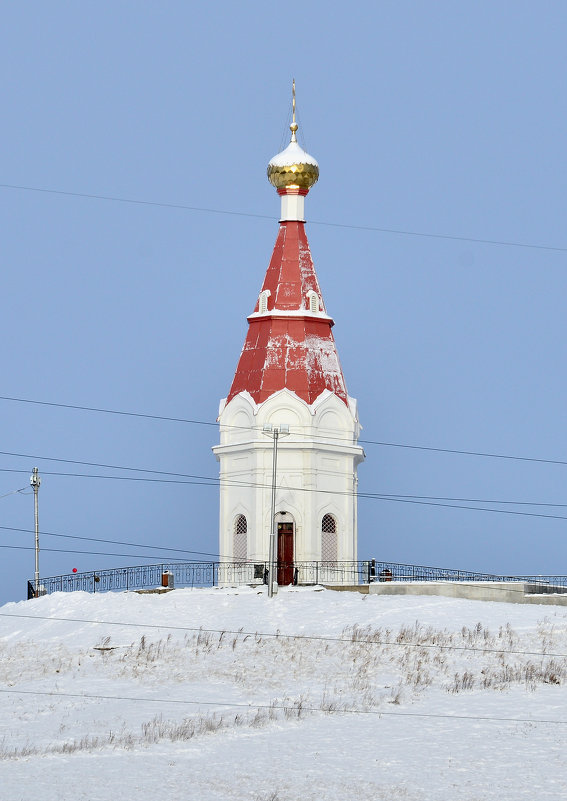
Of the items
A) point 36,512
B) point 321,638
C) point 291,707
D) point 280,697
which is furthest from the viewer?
point 36,512

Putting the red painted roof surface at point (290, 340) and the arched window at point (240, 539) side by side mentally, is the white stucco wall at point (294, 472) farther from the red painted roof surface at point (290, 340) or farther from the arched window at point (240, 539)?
the red painted roof surface at point (290, 340)

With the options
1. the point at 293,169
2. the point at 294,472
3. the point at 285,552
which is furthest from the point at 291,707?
the point at 293,169

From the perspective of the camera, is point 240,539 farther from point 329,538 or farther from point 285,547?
point 329,538

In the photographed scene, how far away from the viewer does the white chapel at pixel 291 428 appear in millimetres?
47750

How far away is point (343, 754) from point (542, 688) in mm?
7786

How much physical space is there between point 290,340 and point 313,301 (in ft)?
5.04

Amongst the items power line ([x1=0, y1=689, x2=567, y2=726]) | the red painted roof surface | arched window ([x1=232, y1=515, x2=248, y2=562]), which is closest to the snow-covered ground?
power line ([x1=0, y1=689, x2=567, y2=726])

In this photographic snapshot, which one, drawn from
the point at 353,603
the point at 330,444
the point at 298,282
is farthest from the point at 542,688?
the point at 298,282

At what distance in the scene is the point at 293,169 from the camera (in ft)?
159

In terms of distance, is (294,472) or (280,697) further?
(294,472)

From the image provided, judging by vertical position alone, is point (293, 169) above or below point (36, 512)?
above

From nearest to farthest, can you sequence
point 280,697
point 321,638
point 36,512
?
point 280,697 → point 321,638 → point 36,512

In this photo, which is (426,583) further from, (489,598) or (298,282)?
(298,282)

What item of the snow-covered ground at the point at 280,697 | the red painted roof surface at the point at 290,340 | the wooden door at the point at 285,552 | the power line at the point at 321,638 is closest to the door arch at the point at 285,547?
the wooden door at the point at 285,552
